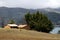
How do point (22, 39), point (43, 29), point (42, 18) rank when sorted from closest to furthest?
point (22, 39) → point (43, 29) → point (42, 18)

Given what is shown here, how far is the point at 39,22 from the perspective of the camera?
227 feet

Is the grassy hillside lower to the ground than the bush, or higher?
higher

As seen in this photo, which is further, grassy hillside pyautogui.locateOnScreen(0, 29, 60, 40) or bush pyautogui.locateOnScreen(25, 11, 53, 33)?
bush pyautogui.locateOnScreen(25, 11, 53, 33)

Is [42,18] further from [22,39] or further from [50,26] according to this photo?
[22,39]

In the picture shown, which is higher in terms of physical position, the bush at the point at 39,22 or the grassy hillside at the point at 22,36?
the grassy hillside at the point at 22,36

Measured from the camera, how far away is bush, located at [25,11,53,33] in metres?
66.9

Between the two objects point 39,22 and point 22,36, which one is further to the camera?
point 39,22

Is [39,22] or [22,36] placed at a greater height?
[22,36]

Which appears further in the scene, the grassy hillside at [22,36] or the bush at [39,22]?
the bush at [39,22]

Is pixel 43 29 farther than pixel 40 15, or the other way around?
pixel 40 15

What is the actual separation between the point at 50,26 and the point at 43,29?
304 cm

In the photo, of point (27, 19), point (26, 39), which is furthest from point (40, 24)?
point (26, 39)

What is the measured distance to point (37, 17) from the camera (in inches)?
2842

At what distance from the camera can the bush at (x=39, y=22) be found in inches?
2635
